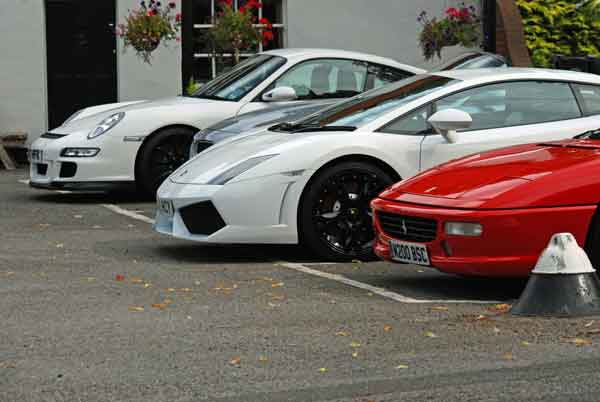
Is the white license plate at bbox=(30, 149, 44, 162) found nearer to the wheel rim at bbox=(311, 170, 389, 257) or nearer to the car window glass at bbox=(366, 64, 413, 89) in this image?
the car window glass at bbox=(366, 64, 413, 89)

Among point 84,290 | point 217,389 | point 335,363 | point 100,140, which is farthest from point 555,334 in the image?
point 100,140

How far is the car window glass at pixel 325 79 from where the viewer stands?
47.1 ft

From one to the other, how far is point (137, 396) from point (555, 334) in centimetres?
226

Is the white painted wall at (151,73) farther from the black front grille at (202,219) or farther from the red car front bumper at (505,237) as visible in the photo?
the red car front bumper at (505,237)

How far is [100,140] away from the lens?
14.1 meters

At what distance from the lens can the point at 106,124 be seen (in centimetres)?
1423

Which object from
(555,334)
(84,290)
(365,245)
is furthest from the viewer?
(365,245)

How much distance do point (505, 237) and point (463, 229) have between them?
0.25 meters

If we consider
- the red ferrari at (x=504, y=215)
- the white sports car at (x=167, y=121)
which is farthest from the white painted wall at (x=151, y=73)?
the red ferrari at (x=504, y=215)

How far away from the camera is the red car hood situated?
8055mm

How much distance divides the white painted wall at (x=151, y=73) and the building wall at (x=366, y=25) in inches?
71.0

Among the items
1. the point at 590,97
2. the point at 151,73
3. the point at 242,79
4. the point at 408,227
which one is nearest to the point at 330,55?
the point at 242,79

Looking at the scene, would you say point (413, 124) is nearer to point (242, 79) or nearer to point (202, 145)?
point (202, 145)

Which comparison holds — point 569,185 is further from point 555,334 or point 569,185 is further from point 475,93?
point 475,93
